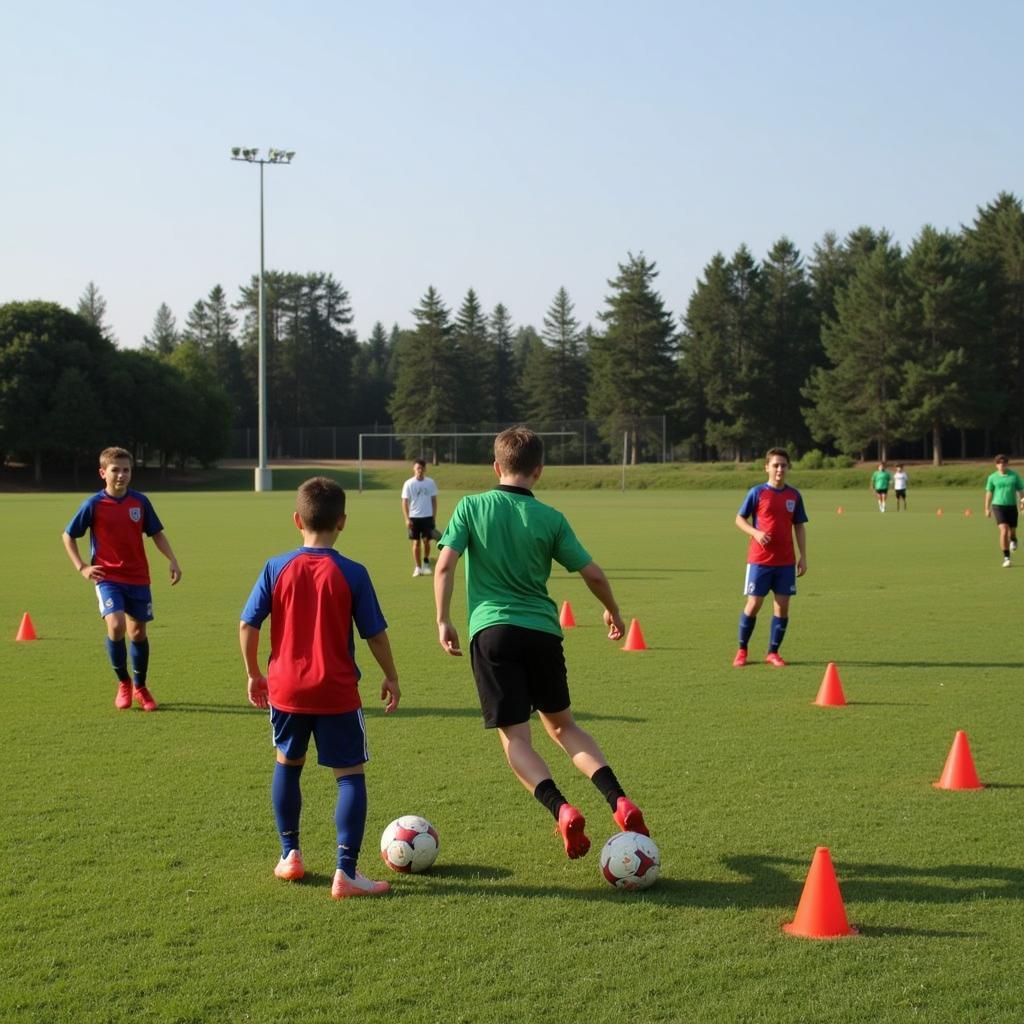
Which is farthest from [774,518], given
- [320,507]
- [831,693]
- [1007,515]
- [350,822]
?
[1007,515]

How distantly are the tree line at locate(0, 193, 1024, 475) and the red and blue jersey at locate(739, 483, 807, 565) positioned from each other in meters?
67.6

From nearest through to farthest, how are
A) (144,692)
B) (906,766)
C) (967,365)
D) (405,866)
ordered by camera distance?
(405,866)
(906,766)
(144,692)
(967,365)

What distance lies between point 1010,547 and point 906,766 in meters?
16.1

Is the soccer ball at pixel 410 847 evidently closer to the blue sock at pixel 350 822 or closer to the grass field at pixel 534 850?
the grass field at pixel 534 850

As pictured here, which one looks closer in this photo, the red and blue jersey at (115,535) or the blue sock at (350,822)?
the blue sock at (350,822)

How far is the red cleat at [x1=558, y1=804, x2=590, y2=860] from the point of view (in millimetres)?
5410

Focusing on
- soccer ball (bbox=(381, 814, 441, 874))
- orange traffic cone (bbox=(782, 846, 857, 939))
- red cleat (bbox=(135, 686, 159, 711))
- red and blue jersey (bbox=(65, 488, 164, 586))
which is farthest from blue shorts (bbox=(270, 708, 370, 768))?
red and blue jersey (bbox=(65, 488, 164, 586))

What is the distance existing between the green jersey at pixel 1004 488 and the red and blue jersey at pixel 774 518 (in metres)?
12.4

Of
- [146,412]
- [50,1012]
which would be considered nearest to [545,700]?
[50,1012]

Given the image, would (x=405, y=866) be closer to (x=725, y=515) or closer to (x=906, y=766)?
(x=906, y=766)

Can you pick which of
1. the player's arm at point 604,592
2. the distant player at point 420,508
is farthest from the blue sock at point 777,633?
the distant player at point 420,508

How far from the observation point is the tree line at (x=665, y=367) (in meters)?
80.5

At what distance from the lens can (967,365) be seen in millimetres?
80312

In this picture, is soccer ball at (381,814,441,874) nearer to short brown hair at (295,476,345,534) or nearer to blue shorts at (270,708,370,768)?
blue shorts at (270,708,370,768)
